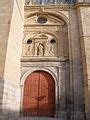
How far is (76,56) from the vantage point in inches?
378

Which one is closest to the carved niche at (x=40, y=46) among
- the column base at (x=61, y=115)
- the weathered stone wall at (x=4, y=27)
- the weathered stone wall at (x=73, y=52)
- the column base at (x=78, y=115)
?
the weathered stone wall at (x=73, y=52)

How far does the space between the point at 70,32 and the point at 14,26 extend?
2.99m

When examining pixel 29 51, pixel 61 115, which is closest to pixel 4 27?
pixel 29 51

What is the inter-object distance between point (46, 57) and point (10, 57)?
2514mm

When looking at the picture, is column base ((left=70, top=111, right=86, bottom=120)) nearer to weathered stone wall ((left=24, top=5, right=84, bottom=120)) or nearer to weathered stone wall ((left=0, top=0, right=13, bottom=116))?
weathered stone wall ((left=24, top=5, right=84, bottom=120))

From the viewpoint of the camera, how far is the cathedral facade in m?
8.09

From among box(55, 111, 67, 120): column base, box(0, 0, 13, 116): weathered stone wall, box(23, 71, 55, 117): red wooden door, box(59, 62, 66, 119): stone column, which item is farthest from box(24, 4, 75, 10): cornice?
box(55, 111, 67, 120): column base

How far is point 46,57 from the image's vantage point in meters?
9.86

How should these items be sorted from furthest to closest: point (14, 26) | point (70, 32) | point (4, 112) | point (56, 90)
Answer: point (70, 32) < point (56, 90) < point (14, 26) < point (4, 112)

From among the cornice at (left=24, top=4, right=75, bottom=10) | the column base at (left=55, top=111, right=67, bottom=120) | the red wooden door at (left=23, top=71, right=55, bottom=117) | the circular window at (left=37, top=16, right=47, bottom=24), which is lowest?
the column base at (left=55, top=111, right=67, bottom=120)

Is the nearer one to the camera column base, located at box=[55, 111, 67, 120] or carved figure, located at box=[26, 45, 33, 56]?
column base, located at box=[55, 111, 67, 120]

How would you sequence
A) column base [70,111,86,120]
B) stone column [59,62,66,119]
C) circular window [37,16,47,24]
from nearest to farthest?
column base [70,111,86,120] < stone column [59,62,66,119] < circular window [37,16,47,24]

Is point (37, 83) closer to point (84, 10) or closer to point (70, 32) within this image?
point (70, 32)

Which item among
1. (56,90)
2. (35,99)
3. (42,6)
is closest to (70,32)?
(42,6)
